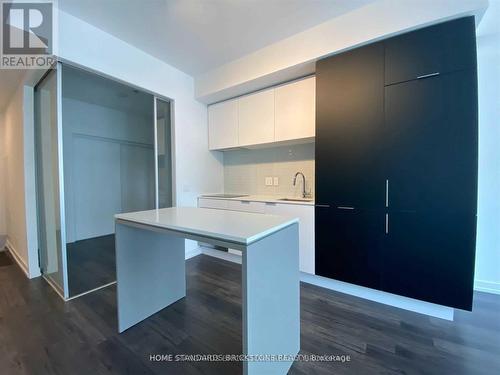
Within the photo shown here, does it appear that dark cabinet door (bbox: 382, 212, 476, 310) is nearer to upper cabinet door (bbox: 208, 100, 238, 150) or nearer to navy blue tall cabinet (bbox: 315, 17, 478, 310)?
navy blue tall cabinet (bbox: 315, 17, 478, 310)

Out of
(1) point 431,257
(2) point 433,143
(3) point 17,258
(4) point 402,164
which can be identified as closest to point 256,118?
(4) point 402,164

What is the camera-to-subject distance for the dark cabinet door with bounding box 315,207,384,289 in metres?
1.98

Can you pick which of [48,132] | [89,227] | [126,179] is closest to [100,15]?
[48,132]

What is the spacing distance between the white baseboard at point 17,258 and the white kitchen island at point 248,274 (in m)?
1.92

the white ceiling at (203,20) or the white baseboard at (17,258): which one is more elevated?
the white ceiling at (203,20)

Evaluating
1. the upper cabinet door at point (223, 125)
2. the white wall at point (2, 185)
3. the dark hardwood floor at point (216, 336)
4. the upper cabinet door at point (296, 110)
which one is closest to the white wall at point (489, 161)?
the dark hardwood floor at point (216, 336)

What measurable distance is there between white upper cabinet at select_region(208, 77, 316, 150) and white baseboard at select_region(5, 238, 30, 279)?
2849mm

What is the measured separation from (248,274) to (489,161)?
2.65 m

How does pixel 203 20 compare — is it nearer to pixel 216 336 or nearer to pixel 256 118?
pixel 256 118

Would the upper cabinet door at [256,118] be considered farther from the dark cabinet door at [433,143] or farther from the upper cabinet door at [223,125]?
the dark cabinet door at [433,143]

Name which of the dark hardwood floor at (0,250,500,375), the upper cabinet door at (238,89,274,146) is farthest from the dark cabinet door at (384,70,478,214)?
the upper cabinet door at (238,89,274,146)

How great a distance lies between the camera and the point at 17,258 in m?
3.11

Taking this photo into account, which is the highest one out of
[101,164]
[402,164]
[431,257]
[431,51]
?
[431,51]

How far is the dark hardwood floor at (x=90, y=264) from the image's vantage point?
2.41 m
